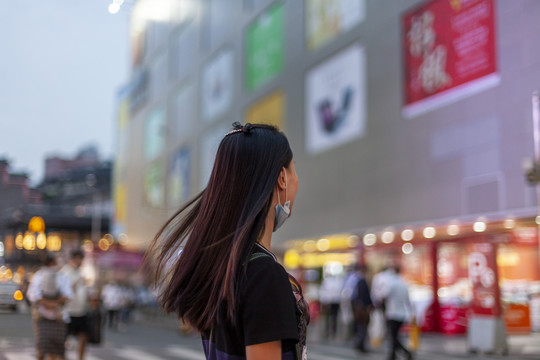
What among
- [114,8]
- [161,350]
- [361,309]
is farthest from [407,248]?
[114,8]

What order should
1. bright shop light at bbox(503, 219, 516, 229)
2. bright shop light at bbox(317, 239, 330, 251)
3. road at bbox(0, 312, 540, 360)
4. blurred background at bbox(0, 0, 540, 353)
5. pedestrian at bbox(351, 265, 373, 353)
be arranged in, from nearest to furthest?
1. blurred background at bbox(0, 0, 540, 353)
2. road at bbox(0, 312, 540, 360)
3. pedestrian at bbox(351, 265, 373, 353)
4. bright shop light at bbox(503, 219, 516, 229)
5. bright shop light at bbox(317, 239, 330, 251)

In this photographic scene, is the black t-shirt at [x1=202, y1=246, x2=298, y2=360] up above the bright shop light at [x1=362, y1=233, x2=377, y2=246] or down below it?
below

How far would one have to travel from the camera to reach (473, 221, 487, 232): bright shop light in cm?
1877

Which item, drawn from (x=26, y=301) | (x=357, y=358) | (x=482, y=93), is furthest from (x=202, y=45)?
(x=26, y=301)

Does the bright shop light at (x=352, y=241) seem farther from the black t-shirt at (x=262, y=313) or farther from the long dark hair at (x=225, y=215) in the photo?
the black t-shirt at (x=262, y=313)

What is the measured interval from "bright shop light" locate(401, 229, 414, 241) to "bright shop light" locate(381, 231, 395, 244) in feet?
1.24

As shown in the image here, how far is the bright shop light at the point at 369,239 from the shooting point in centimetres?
2392

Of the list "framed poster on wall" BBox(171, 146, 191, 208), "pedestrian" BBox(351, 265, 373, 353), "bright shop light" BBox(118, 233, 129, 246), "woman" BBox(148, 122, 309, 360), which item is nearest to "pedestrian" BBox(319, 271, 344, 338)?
"pedestrian" BBox(351, 265, 373, 353)

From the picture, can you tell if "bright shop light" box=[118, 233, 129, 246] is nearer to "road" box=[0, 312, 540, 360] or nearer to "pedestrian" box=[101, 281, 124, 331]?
"pedestrian" box=[101, 281, 124, 331]

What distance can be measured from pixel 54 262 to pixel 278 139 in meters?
7.25

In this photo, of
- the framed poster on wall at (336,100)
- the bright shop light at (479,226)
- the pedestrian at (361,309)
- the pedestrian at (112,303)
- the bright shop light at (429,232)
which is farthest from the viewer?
the pedestrian at (112,303)

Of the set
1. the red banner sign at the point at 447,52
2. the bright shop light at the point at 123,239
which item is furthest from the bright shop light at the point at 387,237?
the bright shop light at the point at 123,239

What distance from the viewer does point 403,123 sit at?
21469 millimetres

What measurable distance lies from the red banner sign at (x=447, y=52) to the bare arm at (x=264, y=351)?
55.9ft
